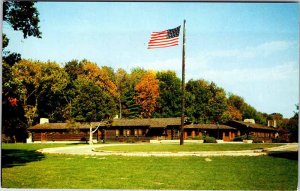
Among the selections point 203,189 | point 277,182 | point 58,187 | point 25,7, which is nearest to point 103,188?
point 58,187

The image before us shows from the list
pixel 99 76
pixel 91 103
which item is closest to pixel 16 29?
pixel 99 76

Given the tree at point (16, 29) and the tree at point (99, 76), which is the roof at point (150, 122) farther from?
the tree at point (16, 29)

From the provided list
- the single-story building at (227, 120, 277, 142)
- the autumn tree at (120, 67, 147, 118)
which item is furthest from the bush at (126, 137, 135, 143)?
the single-story building at (227, 120, 277, 142)

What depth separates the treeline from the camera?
25562 mm

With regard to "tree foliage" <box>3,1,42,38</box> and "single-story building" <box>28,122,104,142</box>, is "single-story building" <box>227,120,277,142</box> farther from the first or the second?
"tree foliage" <box>3,1,42,38</box>

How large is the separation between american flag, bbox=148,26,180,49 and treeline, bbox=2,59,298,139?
20.9 ft

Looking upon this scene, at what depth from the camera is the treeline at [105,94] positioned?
25.6 meters

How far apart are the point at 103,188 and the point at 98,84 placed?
21.6 m

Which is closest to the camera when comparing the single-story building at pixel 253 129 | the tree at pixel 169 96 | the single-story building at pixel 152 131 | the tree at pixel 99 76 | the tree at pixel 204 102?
the tree at pixel 99 76

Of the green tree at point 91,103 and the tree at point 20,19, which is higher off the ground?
the tree at point 20,19

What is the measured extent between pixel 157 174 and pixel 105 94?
2071 centimetres

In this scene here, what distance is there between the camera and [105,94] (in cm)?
3397

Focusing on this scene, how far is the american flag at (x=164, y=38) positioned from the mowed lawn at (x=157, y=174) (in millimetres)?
5821

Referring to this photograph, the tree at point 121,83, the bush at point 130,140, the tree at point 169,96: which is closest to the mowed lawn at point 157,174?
the tree at point 121,83
